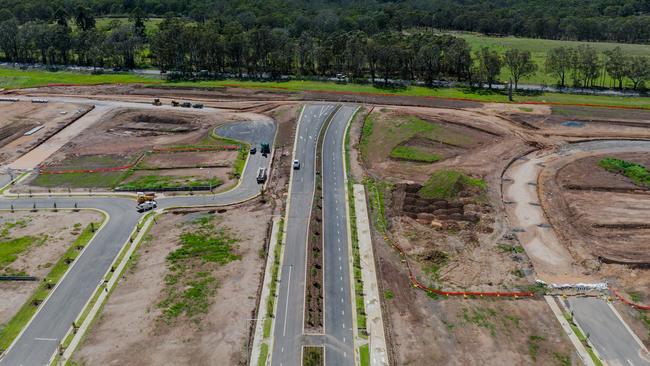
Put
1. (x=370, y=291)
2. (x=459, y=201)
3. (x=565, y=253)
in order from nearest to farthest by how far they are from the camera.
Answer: (x=370, y=291) < (x=565, y=253) < (x=459, y=201)

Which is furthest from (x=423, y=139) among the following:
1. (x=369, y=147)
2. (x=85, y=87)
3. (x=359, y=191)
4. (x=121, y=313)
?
(x=85, y=87)

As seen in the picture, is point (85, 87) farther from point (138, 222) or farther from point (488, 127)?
point (488, 127)

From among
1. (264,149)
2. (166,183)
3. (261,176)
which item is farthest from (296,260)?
(264,149)

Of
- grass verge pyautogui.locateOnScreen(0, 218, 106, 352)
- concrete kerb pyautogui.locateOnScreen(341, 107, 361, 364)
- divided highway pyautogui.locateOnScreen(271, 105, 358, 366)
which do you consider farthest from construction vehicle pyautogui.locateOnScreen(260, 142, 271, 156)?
grass verge pyautogui.locateOnScreen(0, 218, 106, 352)

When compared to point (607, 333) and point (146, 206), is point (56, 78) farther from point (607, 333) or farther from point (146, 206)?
point (607, 333)

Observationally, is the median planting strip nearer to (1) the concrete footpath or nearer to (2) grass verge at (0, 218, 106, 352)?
(1) the concrete footpath

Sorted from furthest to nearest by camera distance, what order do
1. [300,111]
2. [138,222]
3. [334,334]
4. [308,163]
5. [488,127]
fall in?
[300,111], [488,127], [308,163], [138,222], [334,334]
